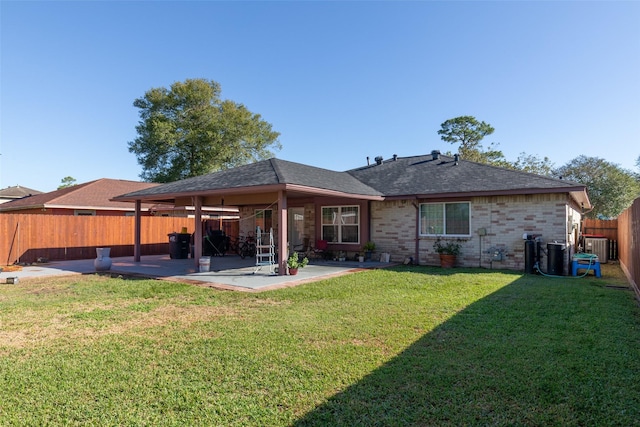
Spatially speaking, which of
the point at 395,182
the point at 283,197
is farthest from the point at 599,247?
the point at 283,197

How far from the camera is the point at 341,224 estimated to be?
14383mm

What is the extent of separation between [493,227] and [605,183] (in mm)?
26048

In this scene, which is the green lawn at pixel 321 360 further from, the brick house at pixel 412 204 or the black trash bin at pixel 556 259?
the brick house at pixel 412 204

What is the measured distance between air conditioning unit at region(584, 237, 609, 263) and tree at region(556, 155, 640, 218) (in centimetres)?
1739

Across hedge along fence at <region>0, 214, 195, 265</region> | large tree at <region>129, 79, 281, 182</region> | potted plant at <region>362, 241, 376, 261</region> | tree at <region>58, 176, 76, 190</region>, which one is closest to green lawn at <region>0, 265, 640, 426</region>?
potted plant at <region>362, 241, 376, 261</region>

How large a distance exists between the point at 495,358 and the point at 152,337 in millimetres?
4213

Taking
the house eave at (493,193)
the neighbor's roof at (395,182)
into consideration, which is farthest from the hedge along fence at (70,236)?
the house eave at (493,193)

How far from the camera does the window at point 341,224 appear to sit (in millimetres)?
14094

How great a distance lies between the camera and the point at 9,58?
12.5m

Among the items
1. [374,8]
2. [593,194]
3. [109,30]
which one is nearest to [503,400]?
[374,8]

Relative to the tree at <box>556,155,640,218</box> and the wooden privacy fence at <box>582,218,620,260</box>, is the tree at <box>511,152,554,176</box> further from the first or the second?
the wooden privacy fence at <box>582,218,620,260</box>

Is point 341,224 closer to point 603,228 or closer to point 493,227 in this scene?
point 493,227

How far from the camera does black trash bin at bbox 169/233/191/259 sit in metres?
15.0

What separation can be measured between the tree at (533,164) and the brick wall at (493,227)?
82.6ft
